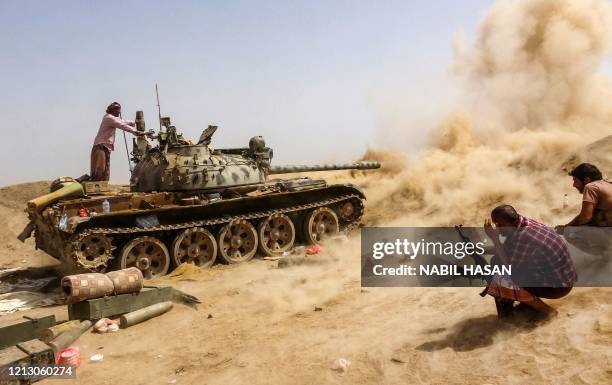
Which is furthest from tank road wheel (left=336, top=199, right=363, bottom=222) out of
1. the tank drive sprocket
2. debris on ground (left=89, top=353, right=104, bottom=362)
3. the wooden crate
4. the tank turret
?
Answer: debris on ground (left=89, top=353, right=104, bottom=362)

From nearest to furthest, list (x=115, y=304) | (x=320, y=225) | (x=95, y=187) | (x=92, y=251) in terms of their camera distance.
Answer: (x=115, y=304) → (x=92, y=251) → (x=95, y=187) → (x=320, y=225)

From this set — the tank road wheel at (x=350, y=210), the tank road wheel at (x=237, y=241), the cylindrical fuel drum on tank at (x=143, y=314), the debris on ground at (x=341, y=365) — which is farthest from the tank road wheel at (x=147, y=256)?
the debris on ground at (x=341, y=365)

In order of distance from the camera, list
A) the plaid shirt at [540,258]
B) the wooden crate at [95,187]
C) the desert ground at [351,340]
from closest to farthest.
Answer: the desert ground at [351,340], the plaid shirt at [540,258], the wooden crate at [95,187]

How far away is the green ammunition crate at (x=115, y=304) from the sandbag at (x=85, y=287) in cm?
11

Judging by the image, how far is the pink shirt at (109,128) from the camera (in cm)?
1148

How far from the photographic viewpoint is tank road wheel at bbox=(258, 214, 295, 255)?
12039 millimetres

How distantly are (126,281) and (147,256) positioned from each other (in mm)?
2842

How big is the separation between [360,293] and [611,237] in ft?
11.5

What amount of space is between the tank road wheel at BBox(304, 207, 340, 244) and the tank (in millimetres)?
26

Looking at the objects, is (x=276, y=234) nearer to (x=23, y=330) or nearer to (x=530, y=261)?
(x=23, y=330)

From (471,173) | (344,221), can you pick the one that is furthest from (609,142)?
(344,221)

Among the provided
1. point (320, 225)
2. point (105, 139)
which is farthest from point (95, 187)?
point (320, 225)

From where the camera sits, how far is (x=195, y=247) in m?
11.0

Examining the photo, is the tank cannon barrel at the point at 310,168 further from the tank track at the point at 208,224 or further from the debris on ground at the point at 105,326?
the debris on ground at the point at 105,326
